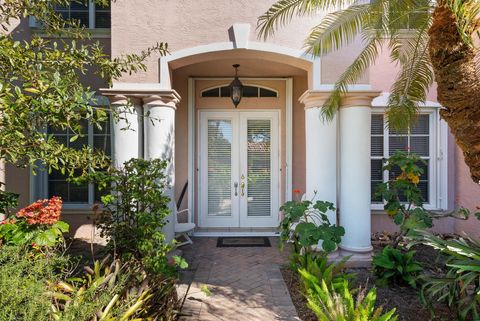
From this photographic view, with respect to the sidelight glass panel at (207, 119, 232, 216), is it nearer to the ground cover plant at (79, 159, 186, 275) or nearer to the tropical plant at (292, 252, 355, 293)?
the tropical plant at (292, 252, 355, 293)

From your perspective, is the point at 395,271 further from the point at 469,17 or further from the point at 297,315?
the point at 469,17

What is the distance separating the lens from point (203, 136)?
770 centimetres

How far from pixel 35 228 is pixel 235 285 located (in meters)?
2.96

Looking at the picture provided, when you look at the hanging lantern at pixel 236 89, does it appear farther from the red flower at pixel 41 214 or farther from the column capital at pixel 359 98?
the red flower at pixel 41 214

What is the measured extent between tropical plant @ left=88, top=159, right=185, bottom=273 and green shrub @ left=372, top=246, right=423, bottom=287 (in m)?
2.95

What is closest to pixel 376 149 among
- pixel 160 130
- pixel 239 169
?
pixel 239 169

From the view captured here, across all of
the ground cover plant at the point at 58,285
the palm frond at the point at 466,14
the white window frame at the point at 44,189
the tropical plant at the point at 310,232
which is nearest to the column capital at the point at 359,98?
the tropical plant at the point at 310,232

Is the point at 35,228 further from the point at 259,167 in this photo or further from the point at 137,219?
the point at 259,167

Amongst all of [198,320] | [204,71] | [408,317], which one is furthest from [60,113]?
[204,71]

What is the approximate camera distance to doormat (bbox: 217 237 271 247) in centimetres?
669

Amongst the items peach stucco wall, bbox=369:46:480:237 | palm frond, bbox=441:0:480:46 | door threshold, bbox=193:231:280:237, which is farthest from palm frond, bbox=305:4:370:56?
door threshold, bbox=193:231:280:237

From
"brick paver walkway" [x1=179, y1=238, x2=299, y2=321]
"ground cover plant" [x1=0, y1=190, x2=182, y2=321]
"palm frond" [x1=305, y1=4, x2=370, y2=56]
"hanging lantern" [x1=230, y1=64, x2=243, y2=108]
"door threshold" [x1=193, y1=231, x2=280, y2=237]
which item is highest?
"palm frond" [x1=305, y1=4, x2=370, y2=56]

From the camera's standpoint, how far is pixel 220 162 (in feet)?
25.4

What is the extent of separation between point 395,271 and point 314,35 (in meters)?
3.65
